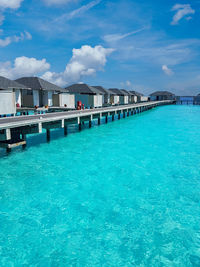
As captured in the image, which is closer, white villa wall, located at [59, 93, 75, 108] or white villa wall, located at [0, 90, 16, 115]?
white villa wall, located at [0, 90, 16, 115]

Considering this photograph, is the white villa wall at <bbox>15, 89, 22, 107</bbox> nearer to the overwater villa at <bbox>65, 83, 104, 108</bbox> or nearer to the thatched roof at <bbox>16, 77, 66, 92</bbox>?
the thatched roof at <bbox>16, 77, 66, 92</bbox>

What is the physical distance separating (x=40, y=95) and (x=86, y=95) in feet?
27.6

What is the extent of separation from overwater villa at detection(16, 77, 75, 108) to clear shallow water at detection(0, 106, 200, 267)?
1507 cm

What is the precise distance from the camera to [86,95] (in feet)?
114

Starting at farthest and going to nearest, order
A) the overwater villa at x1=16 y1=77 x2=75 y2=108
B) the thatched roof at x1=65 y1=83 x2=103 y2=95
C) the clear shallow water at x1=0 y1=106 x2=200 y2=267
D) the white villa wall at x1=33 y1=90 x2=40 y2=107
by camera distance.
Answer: the thatched roof at x1=65 y1=83 x2=103 y2=95 < the white villa wall at x1=33 y1=90 x2=40 y2=107 < the overwater villa at x1=16 y1=77 x2=75 y2=108 < the clear shallow water at x1=0 y1=106 x2=200 y2=267

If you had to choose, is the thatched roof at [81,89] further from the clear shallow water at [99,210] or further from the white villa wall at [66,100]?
the clear shallow water at [99,210]

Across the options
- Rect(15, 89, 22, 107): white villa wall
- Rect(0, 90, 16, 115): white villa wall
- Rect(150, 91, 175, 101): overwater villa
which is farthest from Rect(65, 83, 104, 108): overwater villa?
Rect(150, 91, 175, 101): overwater villa

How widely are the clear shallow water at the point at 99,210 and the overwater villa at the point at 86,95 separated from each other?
20.9 metres

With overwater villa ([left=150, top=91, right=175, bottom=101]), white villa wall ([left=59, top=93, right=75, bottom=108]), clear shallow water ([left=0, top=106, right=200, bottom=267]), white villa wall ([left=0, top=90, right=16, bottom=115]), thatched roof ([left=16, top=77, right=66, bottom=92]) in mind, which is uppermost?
overwater villa ([left=150, top=91, right=175, bottom=101])

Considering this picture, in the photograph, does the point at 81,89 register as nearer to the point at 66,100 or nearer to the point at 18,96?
the point at 66,100

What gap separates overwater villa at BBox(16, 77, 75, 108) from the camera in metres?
27.5

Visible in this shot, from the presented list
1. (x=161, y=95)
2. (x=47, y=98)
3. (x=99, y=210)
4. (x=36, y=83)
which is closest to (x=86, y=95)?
(x=47, y=98)

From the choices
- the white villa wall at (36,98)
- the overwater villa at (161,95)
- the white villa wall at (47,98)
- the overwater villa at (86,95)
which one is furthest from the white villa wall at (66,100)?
the overwater villa at (161,95)

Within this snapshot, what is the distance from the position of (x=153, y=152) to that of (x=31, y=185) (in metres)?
Result: 9.85
